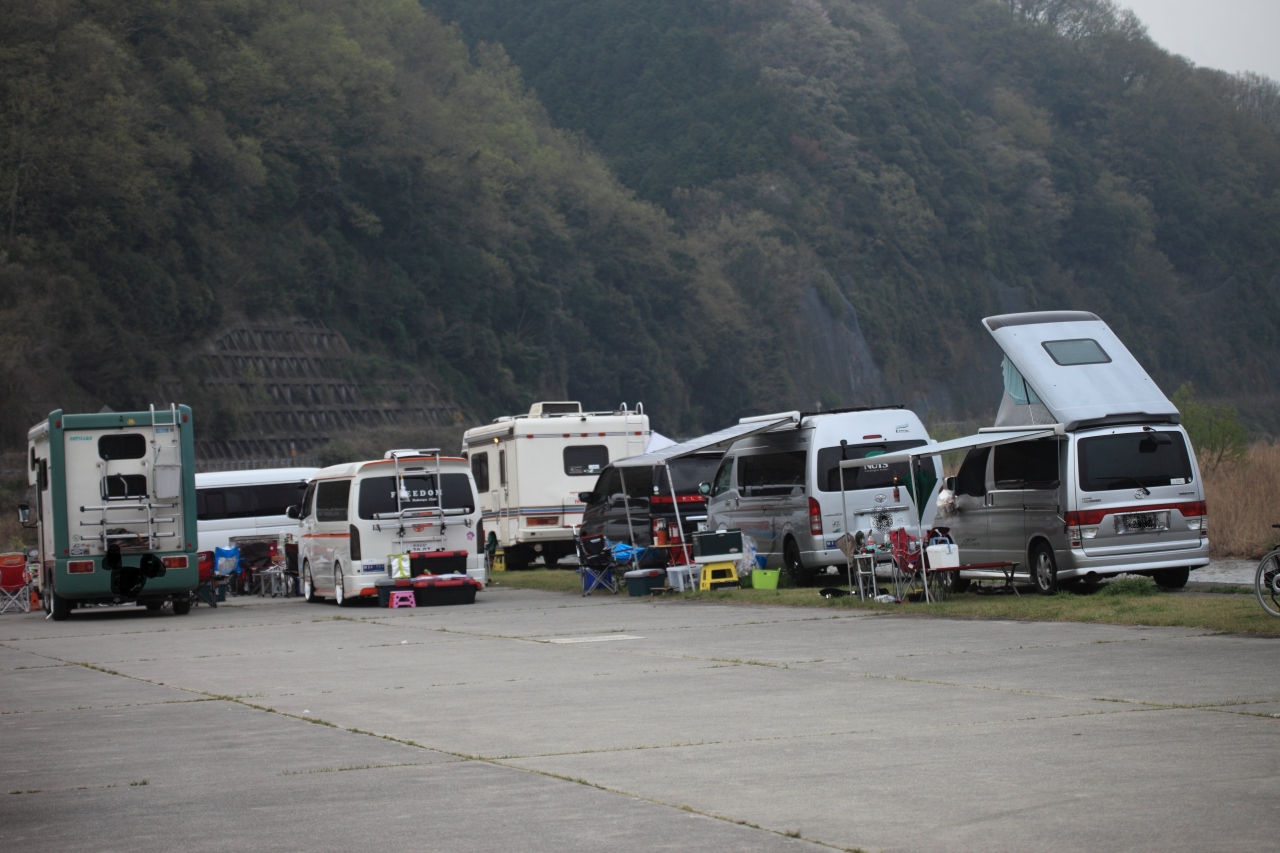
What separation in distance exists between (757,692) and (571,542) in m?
19.2

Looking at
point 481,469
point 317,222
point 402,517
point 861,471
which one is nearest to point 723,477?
point 861,471

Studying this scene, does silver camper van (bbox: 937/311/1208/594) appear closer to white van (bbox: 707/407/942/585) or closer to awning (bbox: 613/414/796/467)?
white van (bbox: 707/407/942/585)

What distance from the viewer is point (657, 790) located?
6.99 meters

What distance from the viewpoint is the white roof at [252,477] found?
101 ft

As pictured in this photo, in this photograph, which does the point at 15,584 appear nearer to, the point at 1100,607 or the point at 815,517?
the point at 815,517

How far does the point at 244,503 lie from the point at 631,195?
79.0 meters

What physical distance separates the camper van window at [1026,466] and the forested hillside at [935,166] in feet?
272

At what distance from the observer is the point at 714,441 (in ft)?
68.3

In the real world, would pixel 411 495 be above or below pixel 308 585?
above

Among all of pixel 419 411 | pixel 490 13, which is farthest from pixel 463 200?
pixel 490 13

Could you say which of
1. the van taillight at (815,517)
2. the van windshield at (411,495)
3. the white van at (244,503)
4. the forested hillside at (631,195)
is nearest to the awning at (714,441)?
the van taillight at (815,517)

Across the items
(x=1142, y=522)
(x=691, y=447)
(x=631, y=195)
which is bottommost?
(x=1142, y=522)

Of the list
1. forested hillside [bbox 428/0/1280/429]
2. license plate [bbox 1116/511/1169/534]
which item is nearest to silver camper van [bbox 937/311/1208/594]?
license plate [bbox 1116/511/1169/534]

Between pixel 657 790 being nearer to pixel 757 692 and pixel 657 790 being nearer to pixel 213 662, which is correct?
pixel 757 692
